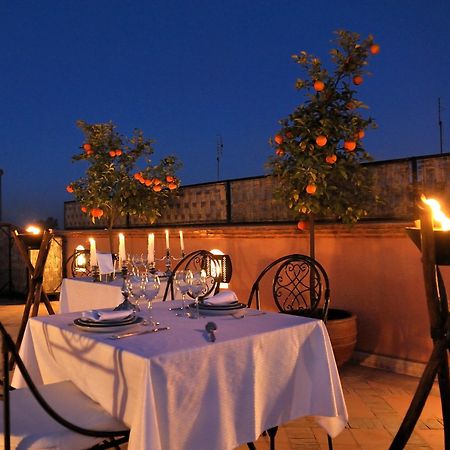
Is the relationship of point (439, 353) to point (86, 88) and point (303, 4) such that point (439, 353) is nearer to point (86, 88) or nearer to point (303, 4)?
point (303, 4)

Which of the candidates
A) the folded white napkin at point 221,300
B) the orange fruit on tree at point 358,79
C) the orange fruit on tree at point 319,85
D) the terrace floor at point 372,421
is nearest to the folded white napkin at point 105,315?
the folded white napkin at point 221,300

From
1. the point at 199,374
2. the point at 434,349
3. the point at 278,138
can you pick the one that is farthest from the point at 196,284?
the point at 278,138

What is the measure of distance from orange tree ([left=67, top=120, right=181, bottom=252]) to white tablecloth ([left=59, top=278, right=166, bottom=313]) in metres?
2.19

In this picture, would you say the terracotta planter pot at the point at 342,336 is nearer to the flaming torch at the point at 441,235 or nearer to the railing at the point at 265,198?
the railing at the point at 265,198

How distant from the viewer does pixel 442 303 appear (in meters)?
2.28

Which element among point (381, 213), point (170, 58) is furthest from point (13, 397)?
point (170, 58)

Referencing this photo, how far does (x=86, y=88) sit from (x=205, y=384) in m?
16.7

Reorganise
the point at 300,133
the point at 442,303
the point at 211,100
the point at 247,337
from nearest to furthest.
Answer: the point at 247,337 → the point at 442,303 → the point at 300,133 → the point at 211,100

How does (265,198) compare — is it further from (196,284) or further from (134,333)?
(134,333)

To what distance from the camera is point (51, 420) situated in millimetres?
1921

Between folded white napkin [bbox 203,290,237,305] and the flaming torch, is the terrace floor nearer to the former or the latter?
folded white napkin [bbox 203,290,237,305]

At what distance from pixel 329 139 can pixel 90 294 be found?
Answer: 2.44 metres

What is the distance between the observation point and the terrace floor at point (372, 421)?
296 centimetres

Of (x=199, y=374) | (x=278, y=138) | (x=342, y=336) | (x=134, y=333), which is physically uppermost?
(x=278, y=138)
